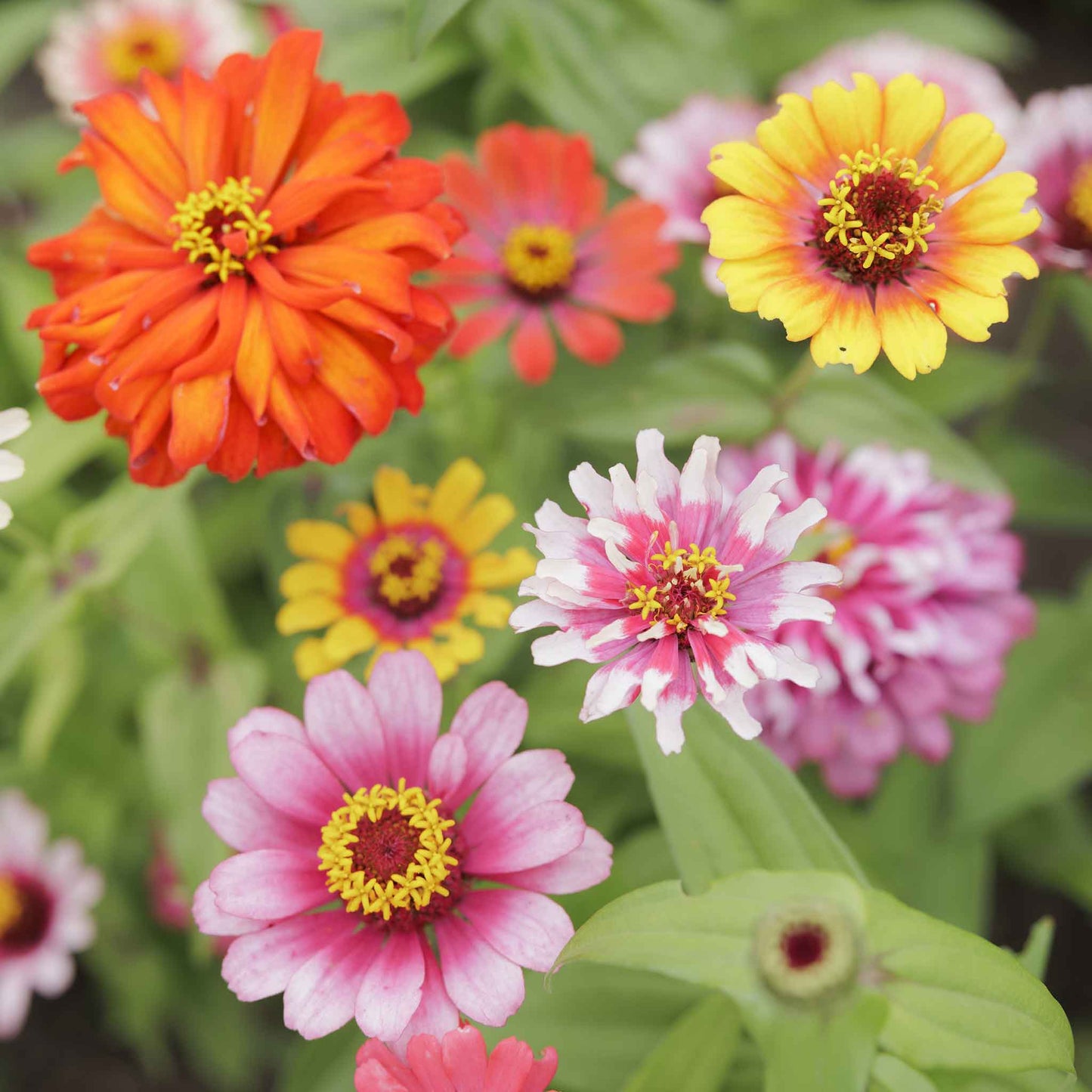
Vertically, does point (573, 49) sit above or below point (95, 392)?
above

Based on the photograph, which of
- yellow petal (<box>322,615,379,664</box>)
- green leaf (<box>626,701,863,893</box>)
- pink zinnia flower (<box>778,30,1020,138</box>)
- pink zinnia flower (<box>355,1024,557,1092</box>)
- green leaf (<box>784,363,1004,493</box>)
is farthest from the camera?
pink zinnia flower (<box>778,30,1020,138</box>)

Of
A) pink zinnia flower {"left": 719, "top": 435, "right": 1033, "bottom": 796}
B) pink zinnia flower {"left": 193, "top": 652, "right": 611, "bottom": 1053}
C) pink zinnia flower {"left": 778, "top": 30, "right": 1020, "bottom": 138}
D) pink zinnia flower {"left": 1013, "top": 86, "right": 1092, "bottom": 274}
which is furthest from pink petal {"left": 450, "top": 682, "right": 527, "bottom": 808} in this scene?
pink zinnia flower {"left": 778, "top": 30, "right": 1020, "bottom": 138}

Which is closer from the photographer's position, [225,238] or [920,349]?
[920,349]

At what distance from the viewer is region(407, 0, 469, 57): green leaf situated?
79 centimetres

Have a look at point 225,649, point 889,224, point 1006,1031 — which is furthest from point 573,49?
point 1006,1031

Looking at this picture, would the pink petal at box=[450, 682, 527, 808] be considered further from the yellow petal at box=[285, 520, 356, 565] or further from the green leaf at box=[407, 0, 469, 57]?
the green leaf at box=[407, 0, 469, 57]

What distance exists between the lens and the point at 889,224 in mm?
714

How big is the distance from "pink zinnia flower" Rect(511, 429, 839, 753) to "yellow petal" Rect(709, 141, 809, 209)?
6.6 inches

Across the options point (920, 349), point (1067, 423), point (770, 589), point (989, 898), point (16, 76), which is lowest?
point (989, 898)

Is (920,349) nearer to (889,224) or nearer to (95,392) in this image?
(889,224)

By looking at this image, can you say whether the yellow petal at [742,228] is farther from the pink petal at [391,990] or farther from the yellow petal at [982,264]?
the pink petal at [391,990]

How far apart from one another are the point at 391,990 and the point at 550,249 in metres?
0.69

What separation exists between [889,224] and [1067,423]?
151 cm

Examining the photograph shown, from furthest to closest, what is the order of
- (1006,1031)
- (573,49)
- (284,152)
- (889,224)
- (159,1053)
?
(159,1053), (573,49), (284,152), (889,224), (1006,1031)
